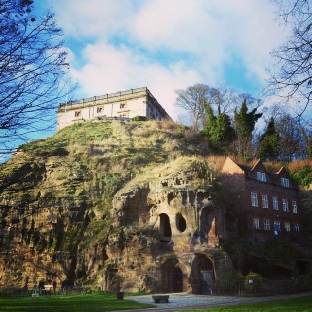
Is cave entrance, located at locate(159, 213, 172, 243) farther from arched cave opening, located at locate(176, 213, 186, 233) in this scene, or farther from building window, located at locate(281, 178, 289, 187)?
building window, located at locate(281, 178, 289, 187)

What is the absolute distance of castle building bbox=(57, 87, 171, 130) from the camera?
227 feet

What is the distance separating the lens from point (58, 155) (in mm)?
54156

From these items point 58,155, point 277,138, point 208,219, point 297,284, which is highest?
point 277,138

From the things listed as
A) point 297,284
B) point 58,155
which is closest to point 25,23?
point 297,284

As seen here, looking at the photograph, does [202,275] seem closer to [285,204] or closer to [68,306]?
[68,306]

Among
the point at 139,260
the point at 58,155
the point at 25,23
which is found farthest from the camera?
the point at 58,155

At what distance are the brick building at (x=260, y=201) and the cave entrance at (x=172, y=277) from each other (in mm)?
7450

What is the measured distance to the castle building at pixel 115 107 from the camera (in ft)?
227

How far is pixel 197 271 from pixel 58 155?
27.3 metres

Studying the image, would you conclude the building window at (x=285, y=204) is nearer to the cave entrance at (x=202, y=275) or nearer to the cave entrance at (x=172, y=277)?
the cave entrance at (x=202, y=275)

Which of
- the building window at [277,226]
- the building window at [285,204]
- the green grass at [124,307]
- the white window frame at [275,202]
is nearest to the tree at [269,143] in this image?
the building window at [285,204]

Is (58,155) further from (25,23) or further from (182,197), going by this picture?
(25,23)

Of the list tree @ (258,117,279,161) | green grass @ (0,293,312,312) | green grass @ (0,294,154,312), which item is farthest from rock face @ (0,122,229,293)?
tree @ (258,117,279,161)

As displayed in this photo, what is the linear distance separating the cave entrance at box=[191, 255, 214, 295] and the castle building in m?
36.8
